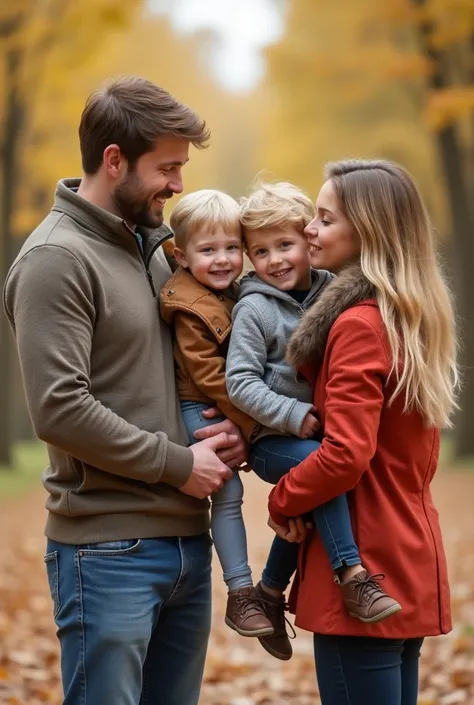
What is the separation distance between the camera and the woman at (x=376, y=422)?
2.86m

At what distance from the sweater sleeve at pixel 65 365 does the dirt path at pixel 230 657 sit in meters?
2.52

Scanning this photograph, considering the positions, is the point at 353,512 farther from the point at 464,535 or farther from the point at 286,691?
the point at 464,535

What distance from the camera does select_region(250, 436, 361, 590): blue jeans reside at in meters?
2.90

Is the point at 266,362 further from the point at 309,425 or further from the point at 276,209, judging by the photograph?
the point at 276,209

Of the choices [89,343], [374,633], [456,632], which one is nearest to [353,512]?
[374,633]

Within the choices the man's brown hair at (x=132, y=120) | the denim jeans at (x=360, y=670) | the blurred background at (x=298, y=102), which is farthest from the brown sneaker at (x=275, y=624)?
the blurred background at (x=298, y=102)

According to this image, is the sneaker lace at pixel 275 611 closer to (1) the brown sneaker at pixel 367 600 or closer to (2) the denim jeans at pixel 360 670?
(2) the denim jeans at pixel 360 670

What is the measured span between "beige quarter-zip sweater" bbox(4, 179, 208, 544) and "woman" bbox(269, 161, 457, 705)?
1.33 feet

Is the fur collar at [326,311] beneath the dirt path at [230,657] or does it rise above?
above

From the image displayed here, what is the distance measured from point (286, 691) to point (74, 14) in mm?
9943

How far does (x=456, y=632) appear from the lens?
6559mm

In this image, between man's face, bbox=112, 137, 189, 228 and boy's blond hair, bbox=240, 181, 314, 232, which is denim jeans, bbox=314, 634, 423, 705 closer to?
boy's blond hair, bbox=240, 181, 314, 232

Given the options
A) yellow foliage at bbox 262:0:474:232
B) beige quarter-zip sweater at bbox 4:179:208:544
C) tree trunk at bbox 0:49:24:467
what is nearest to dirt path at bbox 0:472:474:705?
beige quarter-zip sweater at bbox 4:179:208:544

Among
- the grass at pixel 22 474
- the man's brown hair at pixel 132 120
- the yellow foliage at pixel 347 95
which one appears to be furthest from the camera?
the yellow foliage at pixel 347 95
